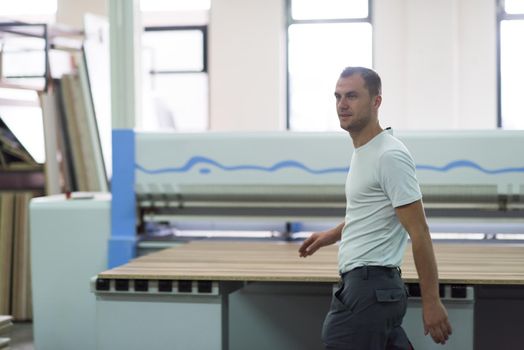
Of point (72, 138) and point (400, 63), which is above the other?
point (400, 63)

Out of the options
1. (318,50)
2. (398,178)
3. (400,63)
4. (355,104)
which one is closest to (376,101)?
(355,104)

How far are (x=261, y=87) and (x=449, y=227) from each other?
413 cm

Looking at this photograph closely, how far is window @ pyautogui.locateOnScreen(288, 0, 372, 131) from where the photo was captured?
7.74 meters

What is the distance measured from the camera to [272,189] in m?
3.52

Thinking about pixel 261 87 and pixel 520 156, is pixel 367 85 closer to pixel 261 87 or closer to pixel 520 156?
pixel 520 156

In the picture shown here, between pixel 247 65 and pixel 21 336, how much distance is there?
3801 millimetres

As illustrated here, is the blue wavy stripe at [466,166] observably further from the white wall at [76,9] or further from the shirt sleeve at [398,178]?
the white wall at [76,9]

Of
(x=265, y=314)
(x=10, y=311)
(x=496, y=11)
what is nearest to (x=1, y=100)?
(x=10, y=311)

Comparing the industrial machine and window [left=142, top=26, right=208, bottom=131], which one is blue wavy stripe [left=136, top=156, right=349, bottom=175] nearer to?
the industrial machine

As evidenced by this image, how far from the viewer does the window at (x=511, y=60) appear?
743 cm

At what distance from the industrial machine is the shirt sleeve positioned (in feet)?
3.81

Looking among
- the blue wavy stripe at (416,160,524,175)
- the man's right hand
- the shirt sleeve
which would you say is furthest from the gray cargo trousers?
the blue wavy stripe at (416,160,524,175)

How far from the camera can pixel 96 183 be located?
4.89 m

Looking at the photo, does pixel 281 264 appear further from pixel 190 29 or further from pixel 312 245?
pixel 190 29
